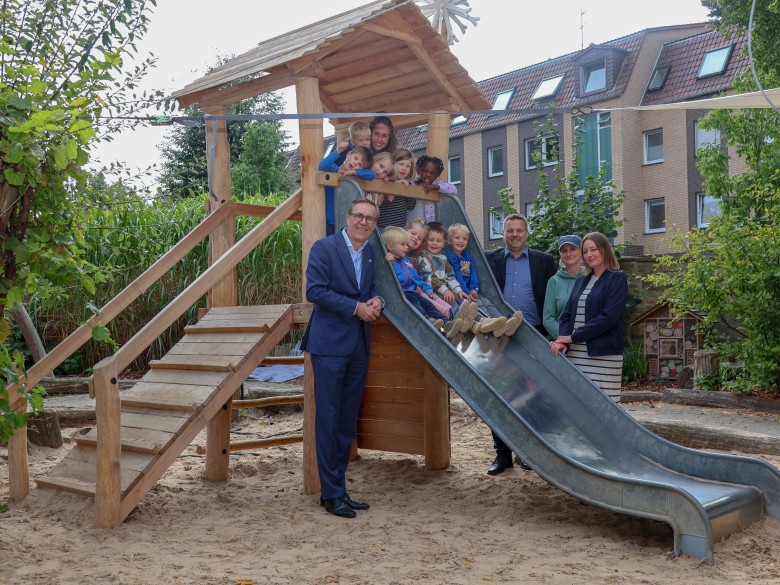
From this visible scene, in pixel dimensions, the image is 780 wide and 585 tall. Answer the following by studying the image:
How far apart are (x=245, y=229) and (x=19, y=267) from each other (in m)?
Result: 9.08

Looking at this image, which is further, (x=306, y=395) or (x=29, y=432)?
(x=29, y=432)

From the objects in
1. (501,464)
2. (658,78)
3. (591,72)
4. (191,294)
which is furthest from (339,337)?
(591,72)

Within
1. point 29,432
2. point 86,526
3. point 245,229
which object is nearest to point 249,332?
point 86,526

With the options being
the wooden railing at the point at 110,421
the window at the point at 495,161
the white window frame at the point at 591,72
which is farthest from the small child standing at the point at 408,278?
A: the window at the point at 495,161

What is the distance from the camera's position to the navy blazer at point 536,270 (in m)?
6.38

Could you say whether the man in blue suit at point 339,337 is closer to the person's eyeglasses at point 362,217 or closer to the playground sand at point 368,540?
the person's eyeglasses at point 362,217

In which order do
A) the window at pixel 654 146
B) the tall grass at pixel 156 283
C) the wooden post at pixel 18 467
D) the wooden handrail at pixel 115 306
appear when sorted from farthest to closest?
1. the window at pixel 654 146
2. the tall grass at pixel 156 283
3. the wooden post at pixel 18 467
4. the wooden handrail at pixel 115 306

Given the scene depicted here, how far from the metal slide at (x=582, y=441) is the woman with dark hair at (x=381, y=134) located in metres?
0.76

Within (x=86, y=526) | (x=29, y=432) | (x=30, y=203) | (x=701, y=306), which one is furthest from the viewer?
(x=701, y=306)

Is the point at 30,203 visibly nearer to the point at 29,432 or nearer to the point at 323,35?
the point at 323,35

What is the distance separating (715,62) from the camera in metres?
24.9

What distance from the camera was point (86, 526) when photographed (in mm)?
4770

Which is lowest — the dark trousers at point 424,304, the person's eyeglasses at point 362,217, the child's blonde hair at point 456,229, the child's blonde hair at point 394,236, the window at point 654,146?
the dark trousers at point 424,304

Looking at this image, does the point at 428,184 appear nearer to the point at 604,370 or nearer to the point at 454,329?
the point at 454,329
